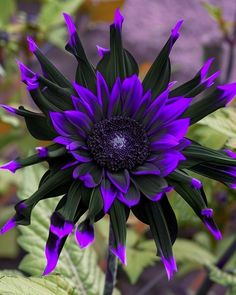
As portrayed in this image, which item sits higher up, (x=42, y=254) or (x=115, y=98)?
(x=115, y=98)

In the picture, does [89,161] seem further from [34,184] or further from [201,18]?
[201,18]

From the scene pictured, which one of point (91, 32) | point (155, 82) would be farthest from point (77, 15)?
point (155, 82)

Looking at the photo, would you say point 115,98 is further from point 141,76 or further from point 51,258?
point 141,76

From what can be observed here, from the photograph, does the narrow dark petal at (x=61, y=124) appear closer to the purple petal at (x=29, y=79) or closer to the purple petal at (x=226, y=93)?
the purple petal at (x=29, y=79)

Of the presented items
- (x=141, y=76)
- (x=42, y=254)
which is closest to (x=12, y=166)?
(x=42, y=254)

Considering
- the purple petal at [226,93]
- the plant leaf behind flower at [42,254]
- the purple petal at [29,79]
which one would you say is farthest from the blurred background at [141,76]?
the purple petal at [29,79]

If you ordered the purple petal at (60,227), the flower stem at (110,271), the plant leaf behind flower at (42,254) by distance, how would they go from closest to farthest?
the purple petal at (60,227)
the flower stem at (110,271)
the plant leaf behind flower at (42,254)
